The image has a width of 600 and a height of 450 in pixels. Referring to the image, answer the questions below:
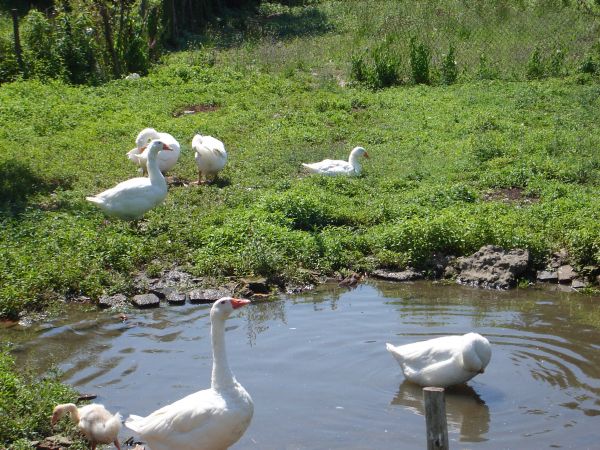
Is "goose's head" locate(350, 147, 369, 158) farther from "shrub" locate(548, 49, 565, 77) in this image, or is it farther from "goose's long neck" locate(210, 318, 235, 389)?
"goose's long neck" locate(210, 318, 235, 389)

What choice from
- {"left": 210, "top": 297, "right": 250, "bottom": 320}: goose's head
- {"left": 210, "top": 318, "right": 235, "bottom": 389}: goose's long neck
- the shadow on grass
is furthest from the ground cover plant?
{"left": 210, "top": 318, "right": 235, "bottom": 389}: goose's long neck

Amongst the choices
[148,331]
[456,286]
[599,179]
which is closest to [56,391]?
→ [148,331]

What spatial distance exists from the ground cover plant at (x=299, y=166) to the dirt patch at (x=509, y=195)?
0.05 metres

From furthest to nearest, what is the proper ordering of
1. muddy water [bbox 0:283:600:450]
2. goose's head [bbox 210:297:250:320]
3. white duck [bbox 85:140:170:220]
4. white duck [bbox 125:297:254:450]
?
1. white duck [bbox 85:140:170:220]
2. muddy water [bbox 0:283:600:450]
3. goose's head [bbox 210:297:250:320]
4. white duck [bbox 125:297:254:450]

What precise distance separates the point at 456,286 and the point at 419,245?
77 centimetres

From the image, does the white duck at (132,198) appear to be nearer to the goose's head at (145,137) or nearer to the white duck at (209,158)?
the white duck at (209,158)

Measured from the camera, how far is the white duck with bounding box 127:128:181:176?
1491cm

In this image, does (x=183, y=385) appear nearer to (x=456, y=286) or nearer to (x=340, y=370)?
(x=340, y=370)

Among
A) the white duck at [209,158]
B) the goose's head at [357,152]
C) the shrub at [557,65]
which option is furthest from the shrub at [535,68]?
the white duck at [209,158]

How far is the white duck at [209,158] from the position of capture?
1462 centimetres

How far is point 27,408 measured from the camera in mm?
7391

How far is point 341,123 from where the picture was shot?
1831 centimetres

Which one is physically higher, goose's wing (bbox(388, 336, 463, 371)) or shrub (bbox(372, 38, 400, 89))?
shrub (bbox(372, 38, 400, 89))

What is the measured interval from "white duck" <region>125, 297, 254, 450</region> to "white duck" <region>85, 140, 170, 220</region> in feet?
19.3
